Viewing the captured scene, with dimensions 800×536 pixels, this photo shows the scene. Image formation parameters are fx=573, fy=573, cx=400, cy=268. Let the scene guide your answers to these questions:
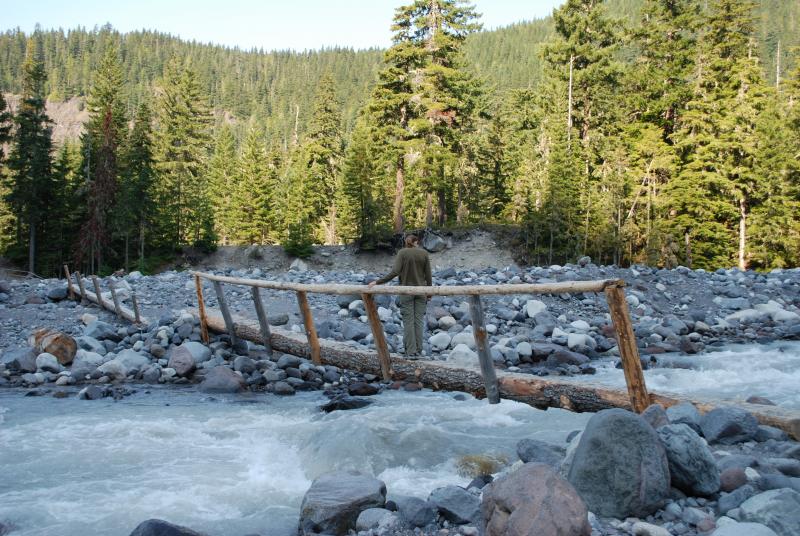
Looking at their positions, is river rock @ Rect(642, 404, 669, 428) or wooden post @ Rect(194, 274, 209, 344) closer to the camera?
river rock @ Rect(642, 404, 669, 428)

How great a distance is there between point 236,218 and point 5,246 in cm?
1792

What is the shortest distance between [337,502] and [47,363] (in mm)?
8058

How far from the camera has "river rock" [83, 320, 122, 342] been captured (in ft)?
38.7

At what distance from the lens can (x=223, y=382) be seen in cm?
941

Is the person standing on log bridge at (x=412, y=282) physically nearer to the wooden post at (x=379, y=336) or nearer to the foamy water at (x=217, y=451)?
the wooden post at (x=379, y=336)

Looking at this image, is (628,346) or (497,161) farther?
(497,161)

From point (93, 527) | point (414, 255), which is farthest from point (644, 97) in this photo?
point (93, 527)

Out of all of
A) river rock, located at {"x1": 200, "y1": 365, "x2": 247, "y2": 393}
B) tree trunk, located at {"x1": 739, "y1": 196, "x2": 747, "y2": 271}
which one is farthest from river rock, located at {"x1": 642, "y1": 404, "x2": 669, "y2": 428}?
tree trunk, located at {"x1": 739, "y1": 196, "x2": 747, "y2": 271}

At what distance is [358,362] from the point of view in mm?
8555

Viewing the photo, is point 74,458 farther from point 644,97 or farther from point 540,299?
point 644,97

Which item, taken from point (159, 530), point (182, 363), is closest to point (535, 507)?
A: point (159, 530)

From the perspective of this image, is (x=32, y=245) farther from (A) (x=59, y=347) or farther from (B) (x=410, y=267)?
(B) (x=410, y=267)

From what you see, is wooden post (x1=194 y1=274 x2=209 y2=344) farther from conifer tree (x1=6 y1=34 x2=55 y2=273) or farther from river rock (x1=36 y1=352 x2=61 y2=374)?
conifer tree (x1=6 y1=34 x2=55 y2=273)

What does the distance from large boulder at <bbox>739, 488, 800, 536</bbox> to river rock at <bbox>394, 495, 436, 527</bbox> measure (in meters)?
2.05
